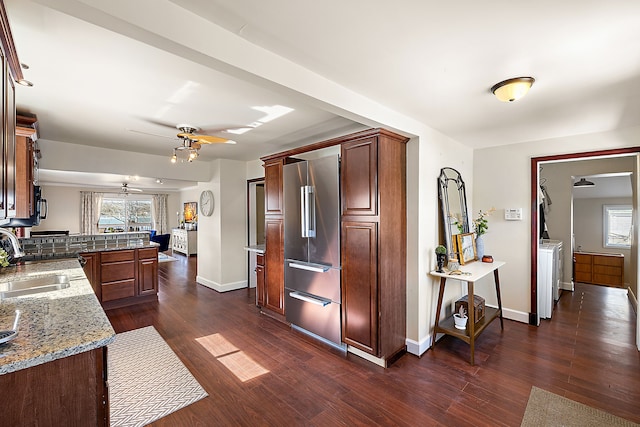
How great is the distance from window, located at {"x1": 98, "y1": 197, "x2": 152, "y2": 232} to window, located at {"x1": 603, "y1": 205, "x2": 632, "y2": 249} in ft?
42.6

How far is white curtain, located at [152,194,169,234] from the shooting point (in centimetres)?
1028

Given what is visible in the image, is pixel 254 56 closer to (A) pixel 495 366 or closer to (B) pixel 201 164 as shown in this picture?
(A) pixel 495 366

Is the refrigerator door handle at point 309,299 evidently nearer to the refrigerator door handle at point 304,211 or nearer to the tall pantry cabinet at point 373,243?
the tall pantry cabinet at point 373,243

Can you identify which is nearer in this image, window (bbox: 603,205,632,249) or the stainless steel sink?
the stainless steel sink

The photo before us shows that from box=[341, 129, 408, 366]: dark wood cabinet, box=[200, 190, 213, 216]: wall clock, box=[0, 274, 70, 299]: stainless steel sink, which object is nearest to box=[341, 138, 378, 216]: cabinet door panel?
box=[341, 129, 408, 366]: dark wood cabinet

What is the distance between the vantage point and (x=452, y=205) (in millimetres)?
3447

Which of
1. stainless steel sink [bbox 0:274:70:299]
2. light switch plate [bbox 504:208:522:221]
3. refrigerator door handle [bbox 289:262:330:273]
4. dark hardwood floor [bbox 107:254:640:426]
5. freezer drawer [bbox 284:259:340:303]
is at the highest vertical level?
light switch plate [bbox 504:208:522:221]

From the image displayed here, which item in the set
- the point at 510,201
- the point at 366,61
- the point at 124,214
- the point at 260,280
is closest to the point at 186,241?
the point at 124,214

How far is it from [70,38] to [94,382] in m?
1.78

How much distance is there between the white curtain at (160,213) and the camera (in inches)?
405

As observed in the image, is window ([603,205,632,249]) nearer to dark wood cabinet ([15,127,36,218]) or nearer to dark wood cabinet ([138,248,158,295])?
dark wood cabinet ([138,248,158,295])

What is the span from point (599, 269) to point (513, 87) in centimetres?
574

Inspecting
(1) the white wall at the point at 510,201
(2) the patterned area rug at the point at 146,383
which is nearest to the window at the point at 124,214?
(2) the patterned area rug at the point at 146,383

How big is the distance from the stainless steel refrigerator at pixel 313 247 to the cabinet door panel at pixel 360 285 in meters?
0.10
